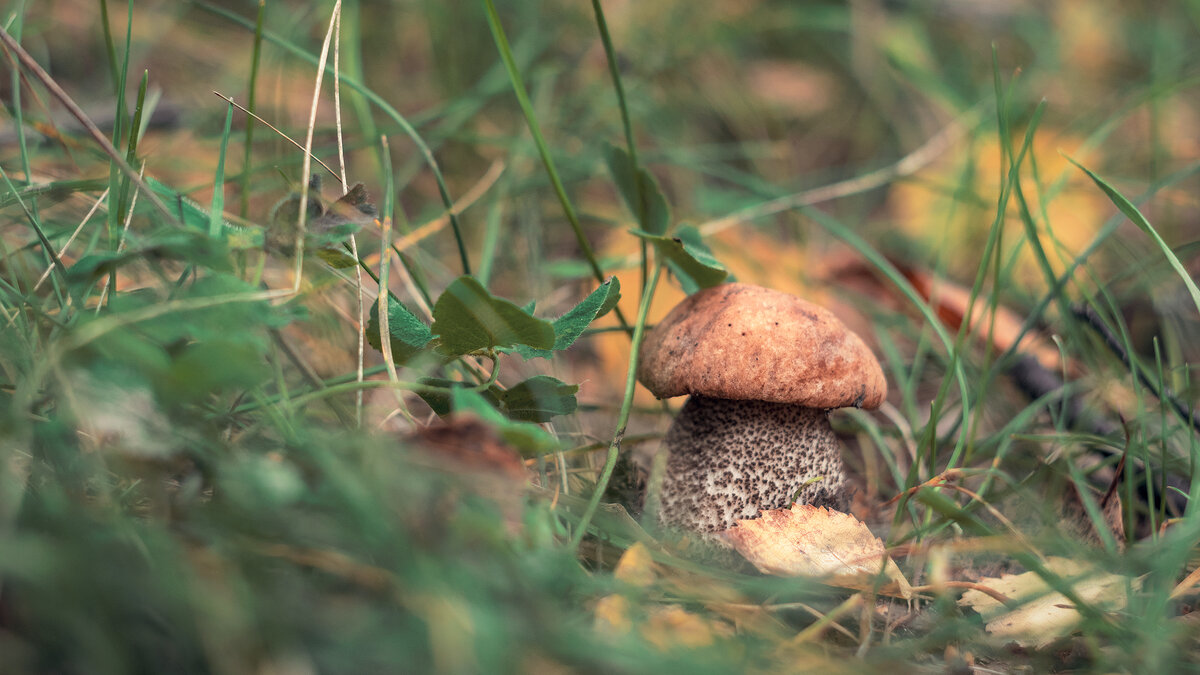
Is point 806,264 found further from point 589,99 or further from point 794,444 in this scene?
point 794,444

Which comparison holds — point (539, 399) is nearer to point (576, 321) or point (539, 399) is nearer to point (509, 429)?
point (576, 321)

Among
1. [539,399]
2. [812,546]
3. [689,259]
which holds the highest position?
[689,259]

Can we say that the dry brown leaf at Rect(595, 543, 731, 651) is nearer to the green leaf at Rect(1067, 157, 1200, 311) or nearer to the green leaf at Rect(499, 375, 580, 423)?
the green leaf at Rect(499, 375, 580, 423)

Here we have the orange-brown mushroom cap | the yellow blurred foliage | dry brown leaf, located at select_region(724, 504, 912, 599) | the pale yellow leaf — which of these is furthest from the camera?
the yellow blurred foliage

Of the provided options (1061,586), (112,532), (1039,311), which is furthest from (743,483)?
(112,532)

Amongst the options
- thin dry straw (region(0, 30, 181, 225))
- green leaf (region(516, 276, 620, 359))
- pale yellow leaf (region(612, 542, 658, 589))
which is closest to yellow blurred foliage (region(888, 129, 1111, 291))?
green leaf (region(516, 276, 620, 359))

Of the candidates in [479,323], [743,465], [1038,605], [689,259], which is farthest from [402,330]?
[1038,605]
